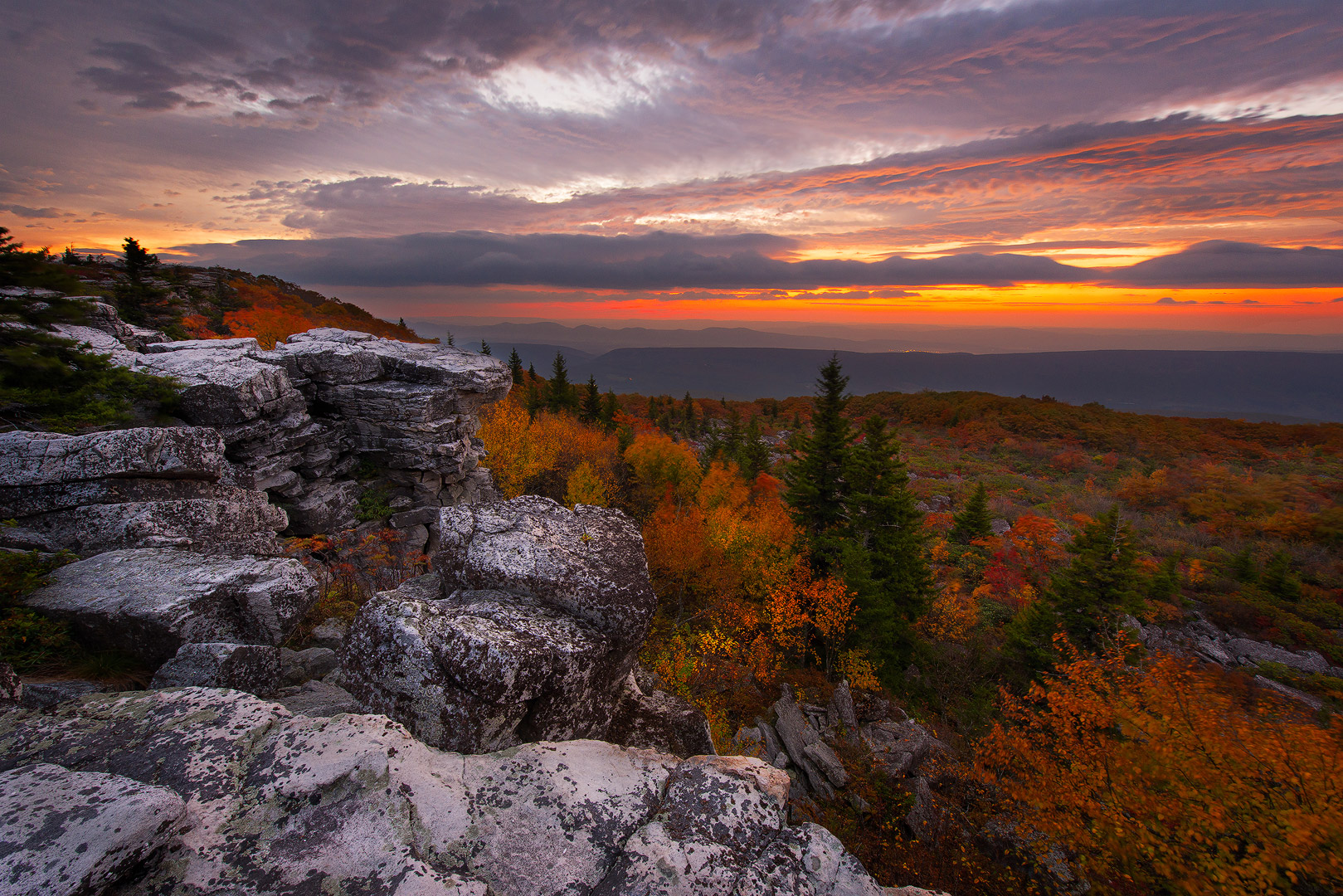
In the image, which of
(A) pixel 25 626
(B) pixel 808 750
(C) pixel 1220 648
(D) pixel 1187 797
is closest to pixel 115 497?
(A) pixel 25 626

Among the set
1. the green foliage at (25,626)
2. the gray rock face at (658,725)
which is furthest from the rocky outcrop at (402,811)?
the green foliage at (25,626)

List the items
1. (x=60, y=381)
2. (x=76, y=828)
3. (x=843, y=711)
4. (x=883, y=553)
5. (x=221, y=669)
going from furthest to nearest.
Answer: (x=883, y=553), (x=843, y=711), (x=60, y=381), (x=221, y=669), (x=76, y=828)

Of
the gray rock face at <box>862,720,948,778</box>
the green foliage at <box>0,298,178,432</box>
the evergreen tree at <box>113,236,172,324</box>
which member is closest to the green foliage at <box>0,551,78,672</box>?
the green foliage at <box>0,298,178,432</box>

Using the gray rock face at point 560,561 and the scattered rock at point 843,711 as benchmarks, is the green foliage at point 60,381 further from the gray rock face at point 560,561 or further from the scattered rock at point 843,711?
the scattered rock at point 843,711

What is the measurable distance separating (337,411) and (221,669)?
27787 mm

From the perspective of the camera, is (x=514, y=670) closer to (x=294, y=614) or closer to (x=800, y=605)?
(x=294, y=614)

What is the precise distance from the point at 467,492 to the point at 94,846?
33.8 meters

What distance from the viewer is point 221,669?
8.02m

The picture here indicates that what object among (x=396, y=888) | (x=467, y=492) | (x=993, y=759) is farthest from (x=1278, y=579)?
(x=467, y=492)

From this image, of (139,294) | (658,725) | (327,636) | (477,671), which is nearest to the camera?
(477,671)

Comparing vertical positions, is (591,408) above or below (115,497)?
below

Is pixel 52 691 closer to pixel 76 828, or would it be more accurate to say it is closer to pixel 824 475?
pixel 76 828

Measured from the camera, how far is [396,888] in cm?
432

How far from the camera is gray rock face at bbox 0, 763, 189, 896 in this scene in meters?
3.66
